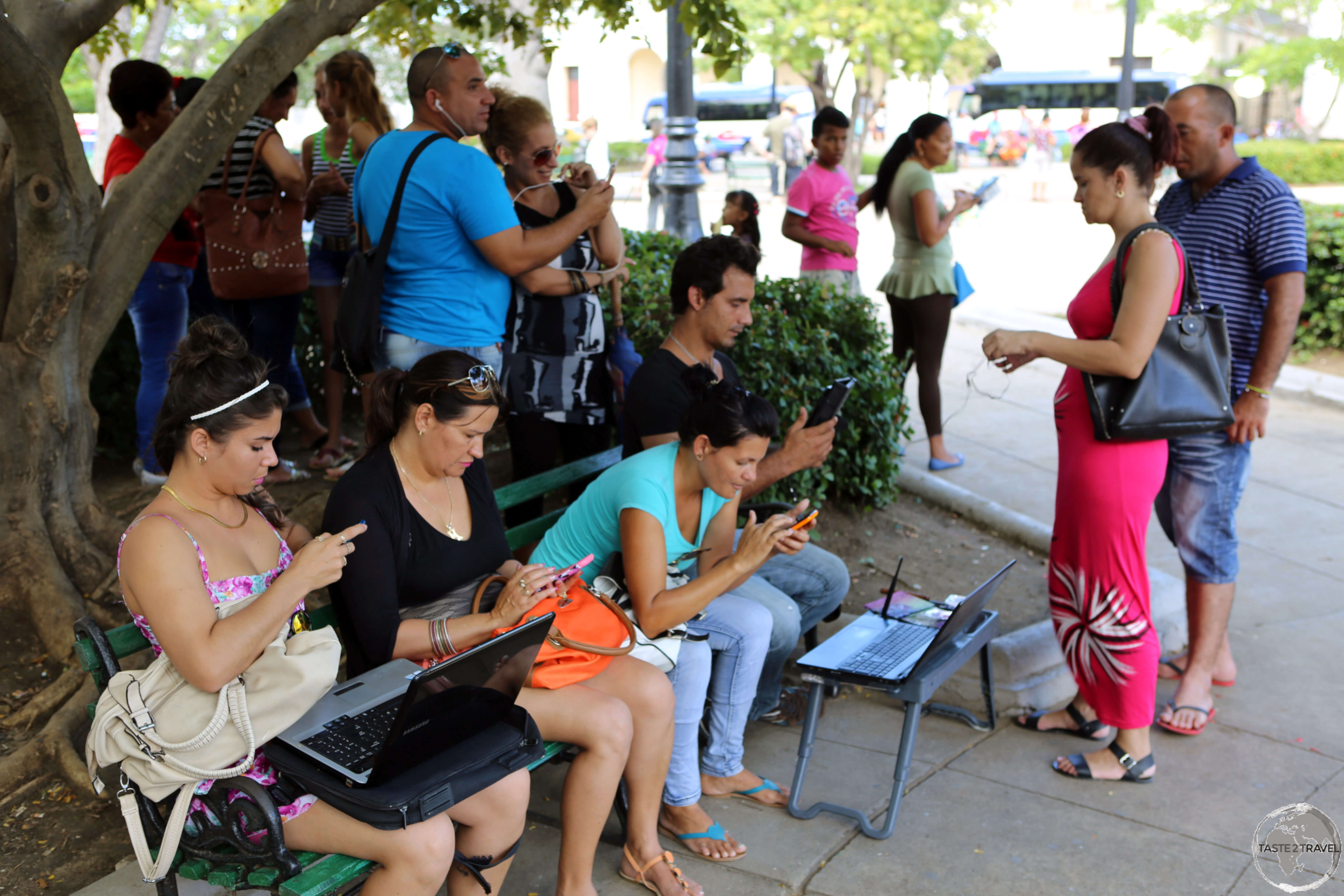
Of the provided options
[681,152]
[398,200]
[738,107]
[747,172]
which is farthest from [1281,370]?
[738,107]

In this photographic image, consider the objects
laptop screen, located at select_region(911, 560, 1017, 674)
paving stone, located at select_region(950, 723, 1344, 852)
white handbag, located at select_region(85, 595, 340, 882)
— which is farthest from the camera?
paving stone, located at select_region(950, 723, 1344, 852)

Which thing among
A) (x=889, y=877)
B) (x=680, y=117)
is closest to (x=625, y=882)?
(x=889, y=877)

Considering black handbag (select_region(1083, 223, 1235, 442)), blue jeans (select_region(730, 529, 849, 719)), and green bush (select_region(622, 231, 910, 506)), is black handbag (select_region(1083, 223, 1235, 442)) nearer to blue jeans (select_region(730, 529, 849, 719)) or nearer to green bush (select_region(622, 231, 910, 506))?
blue jeans (select_region(730, 529, 849, 719))

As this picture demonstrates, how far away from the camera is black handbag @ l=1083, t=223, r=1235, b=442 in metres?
3.38

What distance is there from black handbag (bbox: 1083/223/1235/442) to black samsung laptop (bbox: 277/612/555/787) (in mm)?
1855

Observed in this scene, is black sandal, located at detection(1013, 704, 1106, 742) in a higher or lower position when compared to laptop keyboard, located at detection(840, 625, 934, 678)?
lower

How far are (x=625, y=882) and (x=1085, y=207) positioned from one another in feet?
7.79

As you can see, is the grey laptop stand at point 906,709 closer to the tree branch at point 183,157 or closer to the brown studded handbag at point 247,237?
the tree branch at point 183,157

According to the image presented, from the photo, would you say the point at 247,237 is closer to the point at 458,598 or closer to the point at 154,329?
the point at 154,329

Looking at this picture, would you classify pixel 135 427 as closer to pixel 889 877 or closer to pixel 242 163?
pixel 242 163

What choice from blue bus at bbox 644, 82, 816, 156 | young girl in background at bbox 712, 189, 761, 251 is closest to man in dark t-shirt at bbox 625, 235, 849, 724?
young girl in background at bbox 712, 189, 761, 251

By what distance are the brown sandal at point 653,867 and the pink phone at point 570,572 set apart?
0.73m

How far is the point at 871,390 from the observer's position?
528 centimetres

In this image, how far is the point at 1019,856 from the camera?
310cm
